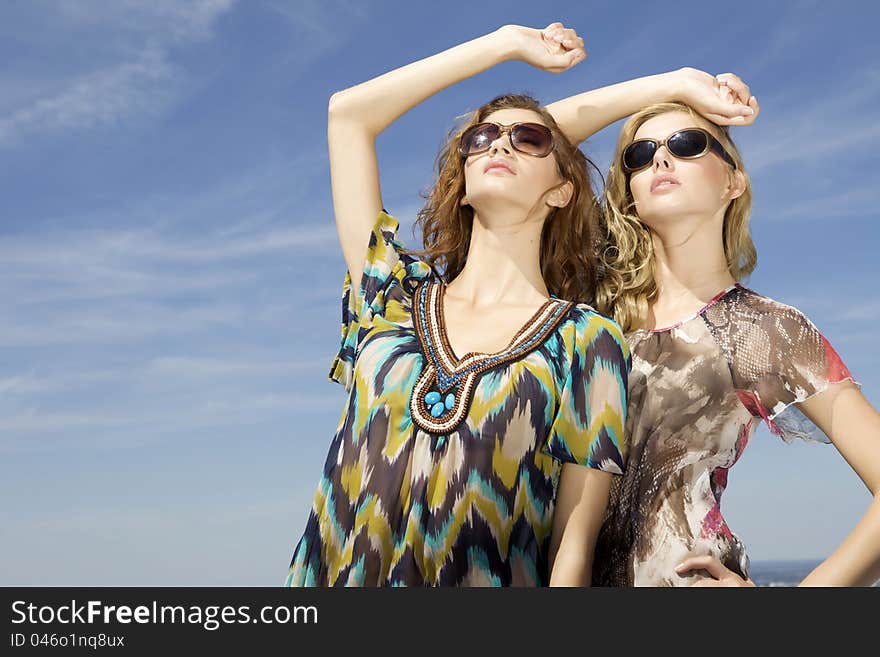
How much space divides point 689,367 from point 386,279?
185 centimetres

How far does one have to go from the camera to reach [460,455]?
4527 mm

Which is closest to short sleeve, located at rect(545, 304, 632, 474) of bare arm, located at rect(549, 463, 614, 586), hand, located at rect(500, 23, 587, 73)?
bare arm, located at rect(549, 463, 614, 586)

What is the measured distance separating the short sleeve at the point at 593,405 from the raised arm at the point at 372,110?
1524 millimetres

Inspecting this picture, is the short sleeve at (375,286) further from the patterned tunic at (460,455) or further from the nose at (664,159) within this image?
the nose at (664,159)

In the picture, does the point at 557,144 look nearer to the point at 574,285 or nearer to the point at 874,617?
the point at 574,285

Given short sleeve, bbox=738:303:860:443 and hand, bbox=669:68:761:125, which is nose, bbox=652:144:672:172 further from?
short sleeve, bbox=738:303:860:443

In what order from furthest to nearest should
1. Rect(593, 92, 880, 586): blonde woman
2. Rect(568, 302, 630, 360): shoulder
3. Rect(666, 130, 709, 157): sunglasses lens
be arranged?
1. Rect(666, 130, 709, 157): sunglasses lens
2. Rect(593, 92, 880, 586): blonde woman
3. Rect(568, 302, 630, 360): shoulder

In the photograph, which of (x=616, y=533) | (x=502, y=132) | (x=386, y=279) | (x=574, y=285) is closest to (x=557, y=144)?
(x=502, y=132)

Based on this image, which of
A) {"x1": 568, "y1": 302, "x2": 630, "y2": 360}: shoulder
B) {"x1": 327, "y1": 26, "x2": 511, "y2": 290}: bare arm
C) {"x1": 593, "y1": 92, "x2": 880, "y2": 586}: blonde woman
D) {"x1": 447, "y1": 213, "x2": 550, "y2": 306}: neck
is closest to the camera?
{"x1": 568, "y1": 302, "x2": 630, "y2": 360}: shoulder

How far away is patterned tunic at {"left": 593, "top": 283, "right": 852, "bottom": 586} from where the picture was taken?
205 inches

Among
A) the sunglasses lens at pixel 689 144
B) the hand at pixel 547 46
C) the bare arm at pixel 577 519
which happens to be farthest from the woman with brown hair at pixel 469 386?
the sunglasses lens at pixel 689 144

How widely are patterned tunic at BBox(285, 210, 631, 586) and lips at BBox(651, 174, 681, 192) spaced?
1.33 meters

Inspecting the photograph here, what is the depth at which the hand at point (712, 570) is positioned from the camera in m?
4.91

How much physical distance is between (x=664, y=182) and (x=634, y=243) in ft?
A: 1.43
